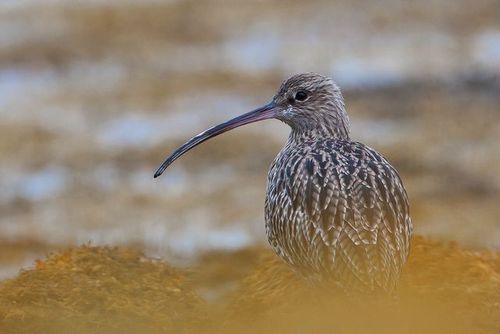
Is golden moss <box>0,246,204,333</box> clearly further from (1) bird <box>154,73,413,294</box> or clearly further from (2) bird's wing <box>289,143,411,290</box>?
(2) bird's wing <box>289,143,411,290</box>

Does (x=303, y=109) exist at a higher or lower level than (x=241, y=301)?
higher

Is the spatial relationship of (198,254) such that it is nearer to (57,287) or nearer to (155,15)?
(57,287)

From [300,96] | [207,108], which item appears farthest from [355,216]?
[207,108]

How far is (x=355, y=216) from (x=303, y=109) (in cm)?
203

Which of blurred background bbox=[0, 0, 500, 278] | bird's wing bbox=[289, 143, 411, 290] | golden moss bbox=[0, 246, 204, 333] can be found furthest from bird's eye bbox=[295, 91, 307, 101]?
blurred background bbox=[0, 0, 500, 278]

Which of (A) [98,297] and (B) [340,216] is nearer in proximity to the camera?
(B) [340,216]

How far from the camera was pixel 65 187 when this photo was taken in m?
18.2

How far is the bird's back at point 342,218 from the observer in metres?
9.17

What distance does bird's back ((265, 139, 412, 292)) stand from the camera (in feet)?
30.1

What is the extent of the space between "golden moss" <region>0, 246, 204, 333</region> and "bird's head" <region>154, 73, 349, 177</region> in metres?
1.07

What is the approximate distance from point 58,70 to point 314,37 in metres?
4.39

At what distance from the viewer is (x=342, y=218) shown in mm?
9273

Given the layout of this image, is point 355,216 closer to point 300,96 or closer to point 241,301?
point 241,301

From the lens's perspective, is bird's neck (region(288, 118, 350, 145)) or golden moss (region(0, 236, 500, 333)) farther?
bird's neck (region(288, 118, 350, 145))
